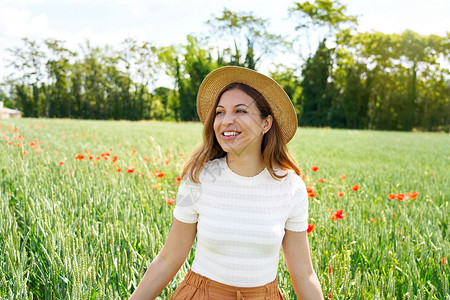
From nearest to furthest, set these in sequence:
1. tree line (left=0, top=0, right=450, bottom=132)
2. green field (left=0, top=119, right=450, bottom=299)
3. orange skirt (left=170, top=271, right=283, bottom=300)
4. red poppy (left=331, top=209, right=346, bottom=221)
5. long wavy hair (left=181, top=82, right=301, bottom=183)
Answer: orange skirt (left=170, top=271, right=283, bottom=300) → long wavy hair (left=181, top=82, right=301, bottom=183) → green field (left=0, top=119, right=450, bottom=299) → red poppy (left=331, top=209, right=346, bottom=221) → tree line (left=0, top=0, right=450, bottom=132)

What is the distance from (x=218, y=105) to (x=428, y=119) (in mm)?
38336

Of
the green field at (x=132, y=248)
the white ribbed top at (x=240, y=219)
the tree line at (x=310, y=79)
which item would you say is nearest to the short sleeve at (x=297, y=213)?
the white ribbed top at (x=240, y=219)

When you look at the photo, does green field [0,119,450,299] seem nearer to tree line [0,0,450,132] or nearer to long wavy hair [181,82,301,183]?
long wavy hair [181,82,301,183]

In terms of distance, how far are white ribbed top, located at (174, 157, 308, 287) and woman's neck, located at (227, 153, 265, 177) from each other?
0.07ft

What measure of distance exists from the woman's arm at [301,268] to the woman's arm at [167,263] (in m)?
0.36

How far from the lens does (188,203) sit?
141 centimetres

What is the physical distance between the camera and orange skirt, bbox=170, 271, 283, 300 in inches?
53.0

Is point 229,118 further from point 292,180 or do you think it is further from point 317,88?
point 317,88

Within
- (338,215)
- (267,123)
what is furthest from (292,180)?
(338,215)

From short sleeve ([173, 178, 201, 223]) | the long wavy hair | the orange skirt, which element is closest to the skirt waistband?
the orange skirt

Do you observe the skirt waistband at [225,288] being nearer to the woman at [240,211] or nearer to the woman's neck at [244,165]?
the woman at [240,211]

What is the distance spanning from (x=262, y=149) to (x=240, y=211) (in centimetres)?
30

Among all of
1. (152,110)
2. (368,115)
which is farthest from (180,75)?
(368,115)

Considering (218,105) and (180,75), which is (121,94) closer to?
(180,75)
